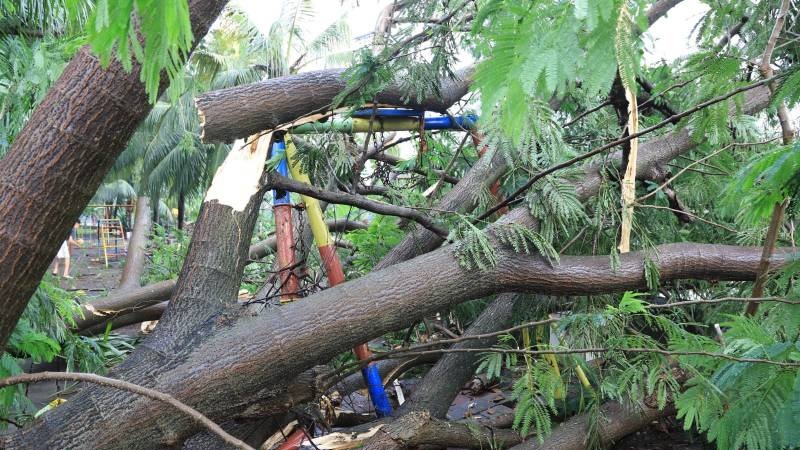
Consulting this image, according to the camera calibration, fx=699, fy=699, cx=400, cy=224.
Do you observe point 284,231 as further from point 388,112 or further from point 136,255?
point 136,255

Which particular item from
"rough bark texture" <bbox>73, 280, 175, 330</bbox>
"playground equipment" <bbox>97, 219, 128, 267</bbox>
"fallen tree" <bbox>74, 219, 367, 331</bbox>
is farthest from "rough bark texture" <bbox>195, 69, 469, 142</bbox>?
"playground equipment" <bbox>97, 219, 128, 267</bbox>

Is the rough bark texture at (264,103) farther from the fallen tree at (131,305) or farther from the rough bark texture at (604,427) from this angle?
the fallen tree at (131,305)

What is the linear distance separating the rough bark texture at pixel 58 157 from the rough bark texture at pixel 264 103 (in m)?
1.13

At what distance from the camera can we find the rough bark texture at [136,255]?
10.5 meters

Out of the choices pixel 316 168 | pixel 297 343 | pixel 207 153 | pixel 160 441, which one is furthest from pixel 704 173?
pixel 207 153

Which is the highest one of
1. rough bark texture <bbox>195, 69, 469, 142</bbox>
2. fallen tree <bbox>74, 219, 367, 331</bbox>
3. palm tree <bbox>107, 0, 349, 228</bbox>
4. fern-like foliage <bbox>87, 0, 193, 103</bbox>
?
palm tree <bbox>107, 0, 349, 228</bbox>

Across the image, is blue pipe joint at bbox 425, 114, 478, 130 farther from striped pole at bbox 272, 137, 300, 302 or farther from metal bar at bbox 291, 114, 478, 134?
striped pole at bbox 272, 137, 300, 302

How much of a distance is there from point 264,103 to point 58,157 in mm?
1437

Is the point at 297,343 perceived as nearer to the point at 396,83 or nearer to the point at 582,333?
the point at 582,333

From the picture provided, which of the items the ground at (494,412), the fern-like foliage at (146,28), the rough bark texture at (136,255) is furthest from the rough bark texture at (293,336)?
the rough bark texture at (136,255)

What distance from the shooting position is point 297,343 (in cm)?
300

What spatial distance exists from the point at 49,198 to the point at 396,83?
2.31 metres

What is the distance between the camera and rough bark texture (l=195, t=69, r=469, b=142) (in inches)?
136

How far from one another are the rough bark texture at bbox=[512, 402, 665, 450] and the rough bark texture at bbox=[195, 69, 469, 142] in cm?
212
